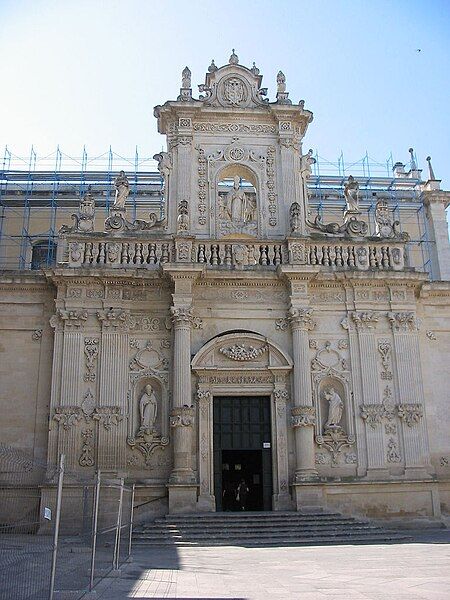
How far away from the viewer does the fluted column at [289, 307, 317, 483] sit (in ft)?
64.6

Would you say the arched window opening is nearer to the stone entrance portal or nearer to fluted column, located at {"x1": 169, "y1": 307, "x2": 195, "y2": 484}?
→ fluted column, located at {"x1": 169, "y1": 307, "x2": 195, "y2": 484}

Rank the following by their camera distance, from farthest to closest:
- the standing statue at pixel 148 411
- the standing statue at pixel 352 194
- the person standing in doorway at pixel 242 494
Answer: the standing statue at pixel 352 194, the person standing in doorway at pixel 242 494, the standing statue at pixel 148 411

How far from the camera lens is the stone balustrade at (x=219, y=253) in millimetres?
21359

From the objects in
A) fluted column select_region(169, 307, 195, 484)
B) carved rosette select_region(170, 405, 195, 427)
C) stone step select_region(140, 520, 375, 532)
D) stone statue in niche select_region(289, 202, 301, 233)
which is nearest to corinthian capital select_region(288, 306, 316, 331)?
stone statue in niche select_region(289, 202, 301, 233)

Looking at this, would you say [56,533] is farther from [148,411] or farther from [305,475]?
[305,475]

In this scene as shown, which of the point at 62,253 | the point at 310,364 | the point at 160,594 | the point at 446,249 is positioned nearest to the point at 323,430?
the point at 310,364

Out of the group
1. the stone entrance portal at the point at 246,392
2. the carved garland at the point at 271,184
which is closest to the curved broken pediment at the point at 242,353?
the stone entrance portal at the point at 246,392

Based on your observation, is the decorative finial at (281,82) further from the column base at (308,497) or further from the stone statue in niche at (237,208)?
the column base at (308,497)

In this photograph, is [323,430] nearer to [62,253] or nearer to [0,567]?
[62,253]

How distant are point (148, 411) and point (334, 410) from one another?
5.69 meters

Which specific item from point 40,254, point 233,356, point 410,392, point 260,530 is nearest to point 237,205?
point 233,356

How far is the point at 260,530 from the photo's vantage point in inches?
687

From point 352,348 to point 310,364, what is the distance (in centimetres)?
154

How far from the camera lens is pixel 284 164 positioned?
23328mm
